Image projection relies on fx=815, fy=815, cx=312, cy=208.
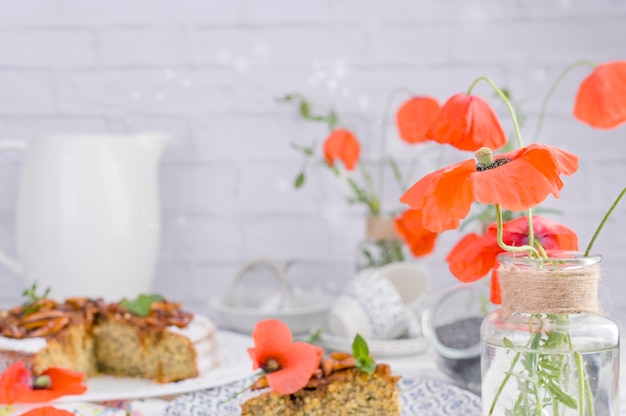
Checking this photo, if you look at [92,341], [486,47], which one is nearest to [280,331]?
[92,341]

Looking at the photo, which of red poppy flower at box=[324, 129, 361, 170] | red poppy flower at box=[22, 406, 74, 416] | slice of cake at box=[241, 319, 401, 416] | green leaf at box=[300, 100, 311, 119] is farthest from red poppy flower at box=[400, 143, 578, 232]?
green leaf at box=[300, 100, 311, 119]

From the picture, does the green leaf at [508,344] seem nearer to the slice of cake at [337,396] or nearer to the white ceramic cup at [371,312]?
the slice of cake at [337,396]

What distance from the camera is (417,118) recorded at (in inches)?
44.9

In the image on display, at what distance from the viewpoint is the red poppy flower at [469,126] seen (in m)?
0.76

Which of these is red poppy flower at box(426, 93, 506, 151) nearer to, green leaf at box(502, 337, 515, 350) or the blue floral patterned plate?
green leaf at box(502, 337, 515, 350)

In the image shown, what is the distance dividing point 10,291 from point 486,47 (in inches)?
45.3

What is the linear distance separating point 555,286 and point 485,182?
0.14m

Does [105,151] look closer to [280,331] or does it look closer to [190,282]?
[190,282]

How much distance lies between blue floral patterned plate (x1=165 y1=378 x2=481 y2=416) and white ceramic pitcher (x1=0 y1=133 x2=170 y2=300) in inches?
19.9

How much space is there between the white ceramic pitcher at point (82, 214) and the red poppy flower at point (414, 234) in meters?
0.48

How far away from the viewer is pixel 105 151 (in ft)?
4.81

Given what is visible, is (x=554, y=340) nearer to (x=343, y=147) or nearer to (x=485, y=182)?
(x=485, y=182)

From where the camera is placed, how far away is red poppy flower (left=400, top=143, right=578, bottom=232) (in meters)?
0.58

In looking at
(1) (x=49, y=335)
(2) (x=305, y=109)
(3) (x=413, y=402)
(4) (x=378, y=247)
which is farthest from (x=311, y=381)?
(2) (x=305, y=109)
